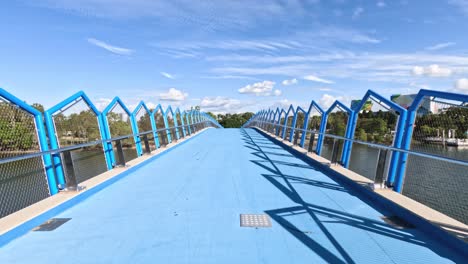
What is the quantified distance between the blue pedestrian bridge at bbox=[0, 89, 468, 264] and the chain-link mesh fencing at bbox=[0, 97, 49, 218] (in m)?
0.01

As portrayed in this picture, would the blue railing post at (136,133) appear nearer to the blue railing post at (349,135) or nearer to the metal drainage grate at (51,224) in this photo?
the metal drainage grate at (51,224)

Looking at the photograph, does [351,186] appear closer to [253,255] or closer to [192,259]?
[253,255]

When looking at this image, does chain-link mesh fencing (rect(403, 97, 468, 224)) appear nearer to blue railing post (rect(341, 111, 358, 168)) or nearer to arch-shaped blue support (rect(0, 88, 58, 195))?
blue railing post (rect(341, 111, 358, 168))

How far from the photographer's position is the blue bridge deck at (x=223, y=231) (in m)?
2.52

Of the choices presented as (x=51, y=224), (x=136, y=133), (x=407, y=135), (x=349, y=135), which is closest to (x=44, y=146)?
(x=51, y=224)

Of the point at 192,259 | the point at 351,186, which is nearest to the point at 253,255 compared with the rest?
the point at 192,259

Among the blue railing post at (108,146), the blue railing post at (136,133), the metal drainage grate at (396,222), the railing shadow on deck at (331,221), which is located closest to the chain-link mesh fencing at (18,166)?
the blue railing post at (108,146)

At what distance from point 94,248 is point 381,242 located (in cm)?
252

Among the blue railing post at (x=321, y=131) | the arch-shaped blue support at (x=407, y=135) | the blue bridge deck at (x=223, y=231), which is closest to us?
the blue bridge deck at (x=223, y=231)

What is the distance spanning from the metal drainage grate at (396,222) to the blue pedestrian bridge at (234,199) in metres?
0.01

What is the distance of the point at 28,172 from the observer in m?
3.83

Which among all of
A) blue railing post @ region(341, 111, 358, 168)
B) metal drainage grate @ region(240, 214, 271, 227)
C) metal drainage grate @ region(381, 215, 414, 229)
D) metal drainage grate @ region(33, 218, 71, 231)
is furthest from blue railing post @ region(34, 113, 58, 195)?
blue railing post @ region(341, 111, 358, 168)

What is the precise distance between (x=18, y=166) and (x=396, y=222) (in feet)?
14.3

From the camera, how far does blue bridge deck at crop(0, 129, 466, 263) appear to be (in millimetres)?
2521
